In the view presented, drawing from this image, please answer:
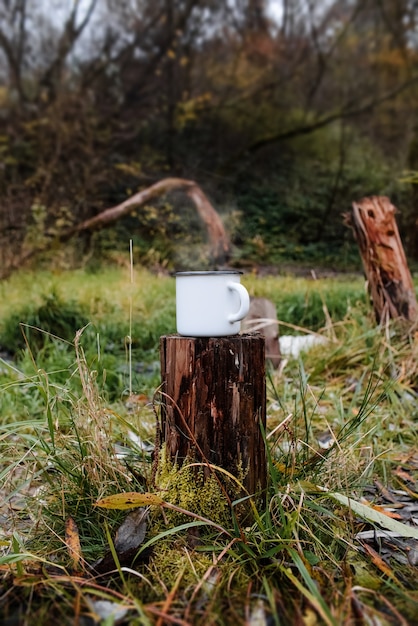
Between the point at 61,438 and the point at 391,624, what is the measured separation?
0.77 metres

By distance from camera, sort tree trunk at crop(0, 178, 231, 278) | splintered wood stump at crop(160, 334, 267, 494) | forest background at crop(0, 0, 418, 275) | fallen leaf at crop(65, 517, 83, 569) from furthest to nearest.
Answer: forest background at crop(0, 0, 418, 275) < tree trunk at crop(0, 178, 231, 278) < splintered wood stump at crop(160, 334, 267, 494) < fallen leaf at crop(65, 517, 83, 569)

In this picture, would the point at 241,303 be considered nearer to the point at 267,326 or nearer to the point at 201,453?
the point at 201,453

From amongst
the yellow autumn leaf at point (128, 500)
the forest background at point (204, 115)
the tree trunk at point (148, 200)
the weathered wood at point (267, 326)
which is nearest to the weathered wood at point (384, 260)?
the weathered wood at point (267, 326)

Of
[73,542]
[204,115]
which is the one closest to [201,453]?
[73,542]

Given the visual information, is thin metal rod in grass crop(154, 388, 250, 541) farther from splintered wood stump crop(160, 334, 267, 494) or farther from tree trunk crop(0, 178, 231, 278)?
tree trunk crop(0, 178, 231, 278)

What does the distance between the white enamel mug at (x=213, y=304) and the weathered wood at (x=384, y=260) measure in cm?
187

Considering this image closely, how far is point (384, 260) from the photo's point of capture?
9.70 ft

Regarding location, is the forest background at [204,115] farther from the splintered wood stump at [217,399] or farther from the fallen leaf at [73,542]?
the fallen leaf at [73,542]

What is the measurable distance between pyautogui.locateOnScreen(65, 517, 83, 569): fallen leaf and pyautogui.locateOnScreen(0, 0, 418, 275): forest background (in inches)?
119

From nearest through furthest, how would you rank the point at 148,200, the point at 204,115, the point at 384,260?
the point at 384,260 < the point at 148,200 < the point at 204,115

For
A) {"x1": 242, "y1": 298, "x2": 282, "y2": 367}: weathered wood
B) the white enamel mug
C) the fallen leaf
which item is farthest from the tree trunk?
the fallen leaf

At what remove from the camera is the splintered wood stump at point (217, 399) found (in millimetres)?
1190

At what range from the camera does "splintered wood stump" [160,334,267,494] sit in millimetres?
1190

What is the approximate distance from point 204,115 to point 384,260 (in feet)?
7.45
